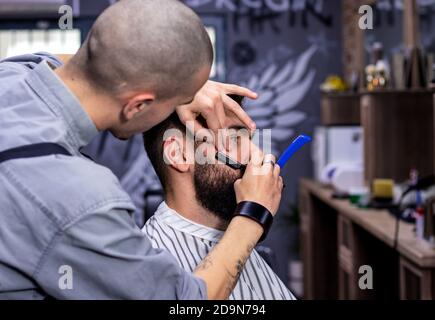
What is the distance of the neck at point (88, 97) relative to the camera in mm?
1279

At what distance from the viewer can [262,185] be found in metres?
1.45

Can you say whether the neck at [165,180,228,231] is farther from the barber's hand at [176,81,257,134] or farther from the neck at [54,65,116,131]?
the neck at [54,65,116,131]

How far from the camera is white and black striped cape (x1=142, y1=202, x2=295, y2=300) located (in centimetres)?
183

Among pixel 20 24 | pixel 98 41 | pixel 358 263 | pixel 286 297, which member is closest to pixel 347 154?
pixel 358 263

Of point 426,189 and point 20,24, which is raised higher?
point 20,24

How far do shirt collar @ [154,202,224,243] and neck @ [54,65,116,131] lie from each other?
64 cm

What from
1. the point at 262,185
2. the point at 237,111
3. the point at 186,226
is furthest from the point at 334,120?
the point at 262,185

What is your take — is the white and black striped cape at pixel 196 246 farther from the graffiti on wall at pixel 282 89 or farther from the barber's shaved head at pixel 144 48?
the graffiti on wall at pixel 282 89

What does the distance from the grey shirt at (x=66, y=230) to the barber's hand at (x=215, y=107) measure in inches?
19.1

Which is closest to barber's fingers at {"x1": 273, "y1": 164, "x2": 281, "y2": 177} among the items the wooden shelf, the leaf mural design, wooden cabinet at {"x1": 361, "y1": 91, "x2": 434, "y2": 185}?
wooden cabinet at {"x1": 361, "y1": 91, "x2": 434, "y2": 185}

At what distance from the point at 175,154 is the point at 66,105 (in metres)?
0.60
